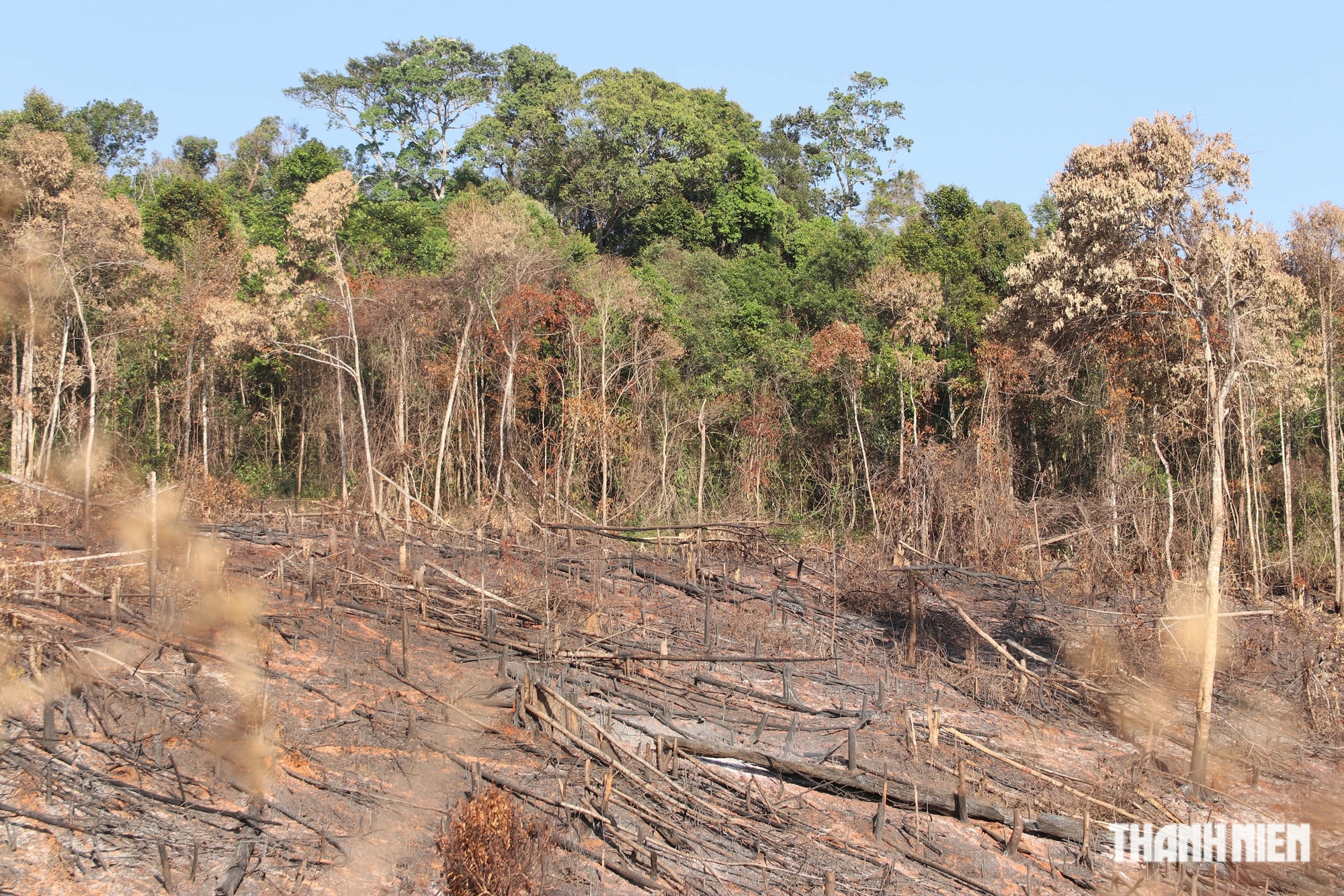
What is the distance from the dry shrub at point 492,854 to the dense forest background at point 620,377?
9.16 meters

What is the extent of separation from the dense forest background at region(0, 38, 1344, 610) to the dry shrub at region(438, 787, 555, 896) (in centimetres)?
916

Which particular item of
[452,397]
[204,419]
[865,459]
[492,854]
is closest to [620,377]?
[452,397]

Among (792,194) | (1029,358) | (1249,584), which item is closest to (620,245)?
(792,194)

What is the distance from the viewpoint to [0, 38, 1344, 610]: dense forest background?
60.1 feet

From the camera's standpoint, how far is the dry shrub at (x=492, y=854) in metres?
6.80

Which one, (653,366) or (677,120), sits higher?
(677,120)

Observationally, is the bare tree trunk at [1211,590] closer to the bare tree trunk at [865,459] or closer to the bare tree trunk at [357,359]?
the bare tree trunk at [865,459]

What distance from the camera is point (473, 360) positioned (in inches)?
892

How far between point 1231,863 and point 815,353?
14.9 m

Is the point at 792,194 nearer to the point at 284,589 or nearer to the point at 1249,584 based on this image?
the point at 1249,584

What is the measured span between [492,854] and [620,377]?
16702 mm

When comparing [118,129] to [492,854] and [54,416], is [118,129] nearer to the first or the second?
[54,416]

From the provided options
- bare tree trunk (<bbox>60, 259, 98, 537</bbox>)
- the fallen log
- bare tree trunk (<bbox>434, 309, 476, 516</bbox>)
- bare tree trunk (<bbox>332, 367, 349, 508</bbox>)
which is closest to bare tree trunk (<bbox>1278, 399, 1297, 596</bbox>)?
the fallen log

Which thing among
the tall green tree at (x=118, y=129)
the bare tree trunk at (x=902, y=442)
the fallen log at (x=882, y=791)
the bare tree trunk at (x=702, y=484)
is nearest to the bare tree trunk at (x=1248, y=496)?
the bare tree trunk at (x=902, y=442)
